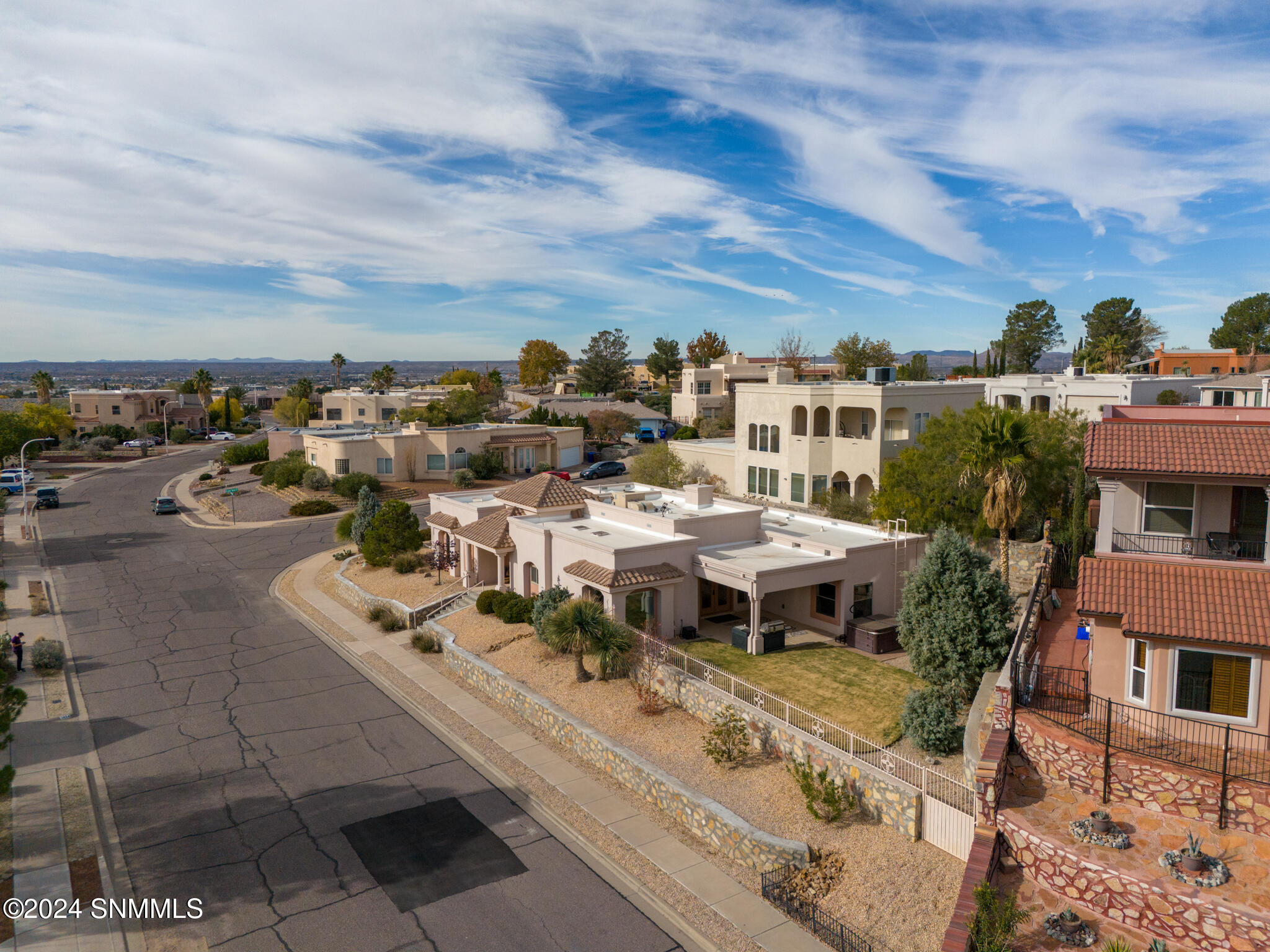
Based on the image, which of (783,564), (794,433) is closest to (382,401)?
(794,433)

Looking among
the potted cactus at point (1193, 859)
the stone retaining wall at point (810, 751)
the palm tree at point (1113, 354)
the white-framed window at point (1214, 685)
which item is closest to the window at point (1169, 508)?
the white-framed window at point (1214, 685)

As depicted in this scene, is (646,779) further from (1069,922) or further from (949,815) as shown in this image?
(1069,922)

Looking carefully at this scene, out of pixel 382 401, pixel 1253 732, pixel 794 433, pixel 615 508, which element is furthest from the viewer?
pixel 382 401

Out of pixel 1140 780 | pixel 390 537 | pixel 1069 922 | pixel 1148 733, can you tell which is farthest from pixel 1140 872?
pixel 390 537

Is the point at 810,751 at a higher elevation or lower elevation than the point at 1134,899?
lower

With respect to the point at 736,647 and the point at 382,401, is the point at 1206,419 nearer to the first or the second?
the point at 736,647

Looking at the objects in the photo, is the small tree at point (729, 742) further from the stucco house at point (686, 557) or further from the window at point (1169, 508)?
the window at point (1169, 508)
